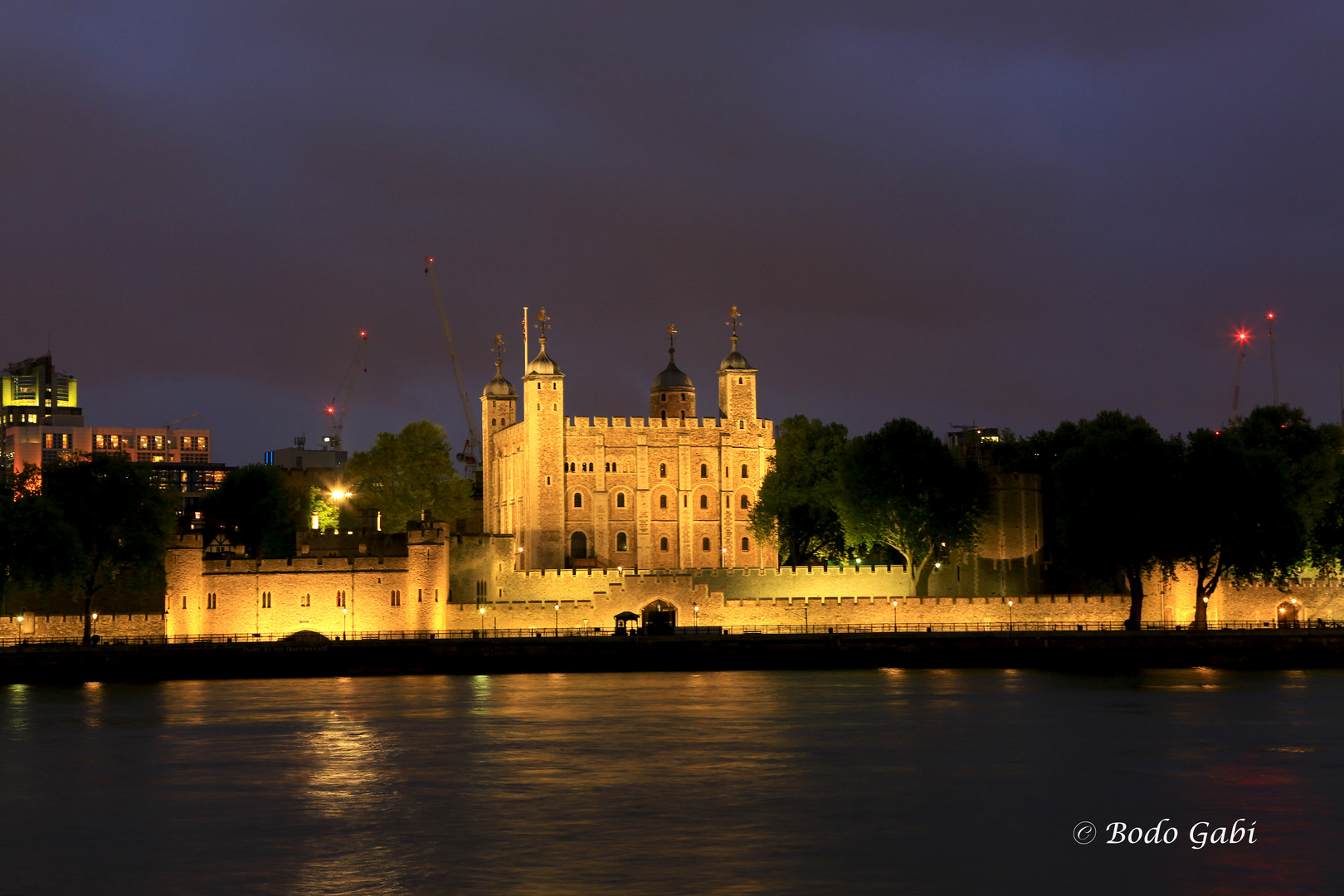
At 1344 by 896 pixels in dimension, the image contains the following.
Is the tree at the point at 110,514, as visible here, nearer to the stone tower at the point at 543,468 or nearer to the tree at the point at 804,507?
the stone tower at the point at 543,468

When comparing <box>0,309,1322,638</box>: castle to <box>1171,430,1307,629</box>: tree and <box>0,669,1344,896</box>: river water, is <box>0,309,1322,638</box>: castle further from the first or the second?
<box>0,669,1344,896</box>: river water

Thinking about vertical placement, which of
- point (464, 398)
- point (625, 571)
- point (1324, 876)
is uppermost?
point (464, 398)

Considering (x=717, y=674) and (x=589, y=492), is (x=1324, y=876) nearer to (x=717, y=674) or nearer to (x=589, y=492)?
(x=717, y=674)

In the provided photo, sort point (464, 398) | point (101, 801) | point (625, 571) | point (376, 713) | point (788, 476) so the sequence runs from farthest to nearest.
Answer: point (464, 398) < point (788, 476) < point (625, 571) < point (376, 713) < point (101, 801)

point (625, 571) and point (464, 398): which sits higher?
point (464, 398)

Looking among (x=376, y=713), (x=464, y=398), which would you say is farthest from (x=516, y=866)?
(x=464, y=398)

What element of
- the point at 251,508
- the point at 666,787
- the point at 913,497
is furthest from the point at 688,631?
the point at 251,508

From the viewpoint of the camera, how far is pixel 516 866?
3119 centimetres

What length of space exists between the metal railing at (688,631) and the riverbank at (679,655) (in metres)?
0.89

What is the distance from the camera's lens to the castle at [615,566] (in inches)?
2803

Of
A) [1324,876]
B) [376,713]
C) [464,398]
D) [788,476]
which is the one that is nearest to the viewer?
[1324,876]

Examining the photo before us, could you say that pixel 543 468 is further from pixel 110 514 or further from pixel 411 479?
pixel 110 514

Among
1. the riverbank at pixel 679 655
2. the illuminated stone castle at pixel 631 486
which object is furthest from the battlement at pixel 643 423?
the riverbank at pixel 679 655

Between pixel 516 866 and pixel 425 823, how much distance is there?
5.12 m
